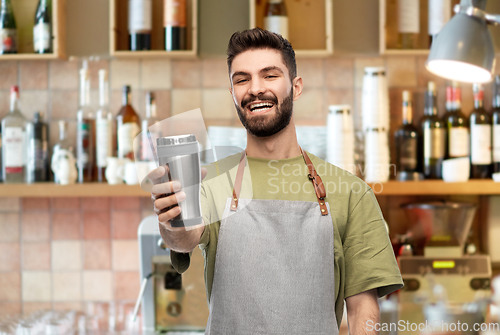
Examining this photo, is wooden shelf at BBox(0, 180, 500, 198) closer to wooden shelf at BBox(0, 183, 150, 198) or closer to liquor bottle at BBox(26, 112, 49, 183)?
wooden shelf at BBox(0, 183, 150, 198)

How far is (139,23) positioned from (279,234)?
3.74 ft

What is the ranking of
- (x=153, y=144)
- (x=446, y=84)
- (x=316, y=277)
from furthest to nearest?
(x=446, y=84), (x=316, y=277), (x=153, y=144)

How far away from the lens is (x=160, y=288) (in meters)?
1.67

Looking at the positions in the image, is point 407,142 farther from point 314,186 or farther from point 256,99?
point 256,99

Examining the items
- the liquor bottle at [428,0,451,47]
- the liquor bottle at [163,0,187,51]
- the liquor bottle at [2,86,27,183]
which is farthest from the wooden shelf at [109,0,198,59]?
A: the liquor bottle at [428,0,451,47]

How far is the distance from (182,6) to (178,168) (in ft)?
4.11

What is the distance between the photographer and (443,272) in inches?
65.0

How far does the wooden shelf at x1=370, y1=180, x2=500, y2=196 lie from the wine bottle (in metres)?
0.12

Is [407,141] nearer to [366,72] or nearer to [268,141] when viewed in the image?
[366,72]

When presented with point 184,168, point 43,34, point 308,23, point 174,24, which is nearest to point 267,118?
point 184,168

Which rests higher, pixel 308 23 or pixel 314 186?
pixel 308 23

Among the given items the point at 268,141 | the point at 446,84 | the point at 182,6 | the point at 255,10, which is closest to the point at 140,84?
the point at 182,6

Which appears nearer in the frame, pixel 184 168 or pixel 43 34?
pixel 184 168

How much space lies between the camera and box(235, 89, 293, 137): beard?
870 millimetres
